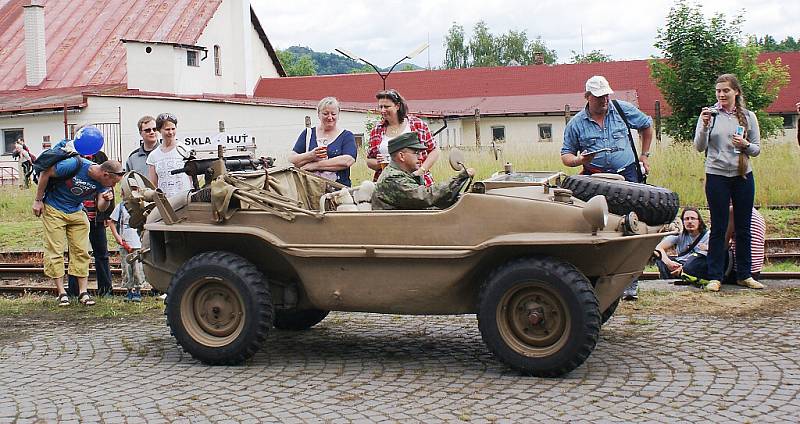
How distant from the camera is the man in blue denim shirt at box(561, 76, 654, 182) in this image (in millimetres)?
8906

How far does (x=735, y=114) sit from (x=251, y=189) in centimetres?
452

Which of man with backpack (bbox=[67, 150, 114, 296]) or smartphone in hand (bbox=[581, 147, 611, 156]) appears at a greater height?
smartphone in hand (bbox=[581, 147, 611, 156])

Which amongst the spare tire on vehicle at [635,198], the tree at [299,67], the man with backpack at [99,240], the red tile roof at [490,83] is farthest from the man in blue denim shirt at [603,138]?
the tree at [299,67]

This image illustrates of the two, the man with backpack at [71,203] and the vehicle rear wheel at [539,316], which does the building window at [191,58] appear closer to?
the man with backpack at [71,203]

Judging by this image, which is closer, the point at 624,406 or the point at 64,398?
the point at 624,406

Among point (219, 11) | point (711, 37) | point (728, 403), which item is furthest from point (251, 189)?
point (219, 11)

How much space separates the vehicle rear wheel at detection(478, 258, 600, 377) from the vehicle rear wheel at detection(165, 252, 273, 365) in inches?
62.2

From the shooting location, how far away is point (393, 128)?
8.87 metres

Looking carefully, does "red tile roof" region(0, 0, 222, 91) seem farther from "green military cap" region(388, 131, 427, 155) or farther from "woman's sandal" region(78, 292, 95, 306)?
"green military cap" region(388, 131, 427, 155)

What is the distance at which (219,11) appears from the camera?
140ft

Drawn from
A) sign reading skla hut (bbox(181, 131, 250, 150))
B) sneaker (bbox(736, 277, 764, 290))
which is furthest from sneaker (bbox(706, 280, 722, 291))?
sign reading skla hut (bbox(181, 131, 250, 150))

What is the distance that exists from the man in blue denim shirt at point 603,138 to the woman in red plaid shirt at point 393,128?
3.97 ft

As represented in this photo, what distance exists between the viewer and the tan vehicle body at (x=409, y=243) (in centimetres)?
665

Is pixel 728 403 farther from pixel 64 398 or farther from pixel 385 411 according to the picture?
pixel 64 398
